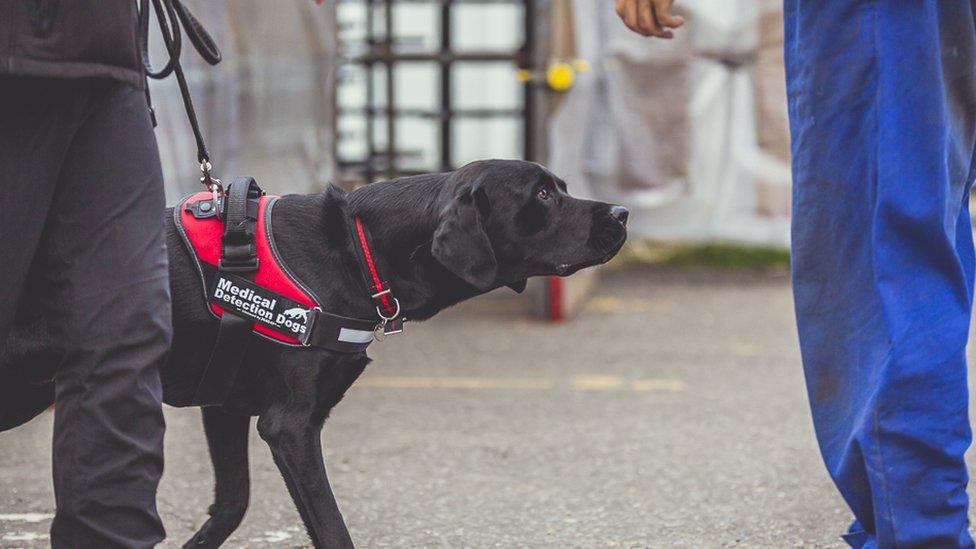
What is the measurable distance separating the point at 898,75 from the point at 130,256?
4.57 ft

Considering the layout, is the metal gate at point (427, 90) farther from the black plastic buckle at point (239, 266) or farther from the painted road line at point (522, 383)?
the black plastic buckle at point (239, 266)

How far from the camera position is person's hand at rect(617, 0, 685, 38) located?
289cm

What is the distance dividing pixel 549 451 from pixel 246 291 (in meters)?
1.86

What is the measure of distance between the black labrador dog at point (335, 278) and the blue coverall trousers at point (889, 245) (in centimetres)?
70

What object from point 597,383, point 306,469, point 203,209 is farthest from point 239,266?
point 597,383

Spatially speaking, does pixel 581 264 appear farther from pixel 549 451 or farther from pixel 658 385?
pixel 658 385

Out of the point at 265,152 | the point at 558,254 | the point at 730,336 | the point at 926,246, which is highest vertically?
the point at 926,246

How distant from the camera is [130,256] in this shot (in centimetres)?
229

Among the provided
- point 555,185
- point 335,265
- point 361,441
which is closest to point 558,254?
point 555,185

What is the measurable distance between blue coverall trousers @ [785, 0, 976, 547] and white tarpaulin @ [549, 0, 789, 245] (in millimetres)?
5784

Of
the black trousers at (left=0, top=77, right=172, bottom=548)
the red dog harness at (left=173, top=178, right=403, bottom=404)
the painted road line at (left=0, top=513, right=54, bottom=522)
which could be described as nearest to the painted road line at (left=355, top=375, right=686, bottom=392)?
the painted road line at (left=0, top=513, right=54, bottom=522)

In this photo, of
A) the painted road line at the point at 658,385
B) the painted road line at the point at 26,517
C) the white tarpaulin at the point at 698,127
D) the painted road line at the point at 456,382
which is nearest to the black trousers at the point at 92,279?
the painted road line at the point at 26,517

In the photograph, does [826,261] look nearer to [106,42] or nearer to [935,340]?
[935,340]

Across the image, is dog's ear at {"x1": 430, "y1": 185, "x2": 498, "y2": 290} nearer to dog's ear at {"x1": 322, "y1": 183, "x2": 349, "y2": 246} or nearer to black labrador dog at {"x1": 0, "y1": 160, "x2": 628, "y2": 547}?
black labrador dog at {"x1": 0, "y1": 160, "x2": 628, "y2": 547}
